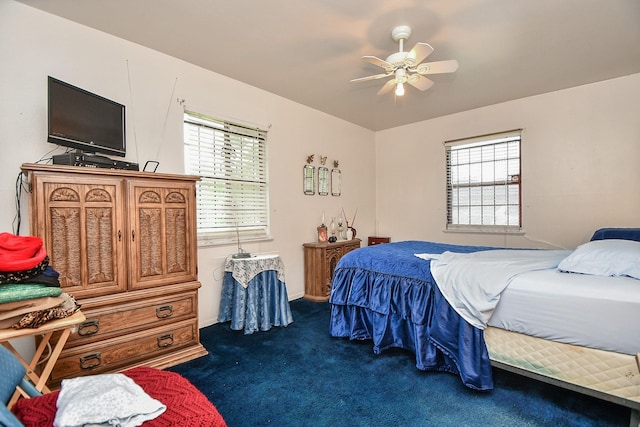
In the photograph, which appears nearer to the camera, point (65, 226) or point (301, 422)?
point (301, 422)

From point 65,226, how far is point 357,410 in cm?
222

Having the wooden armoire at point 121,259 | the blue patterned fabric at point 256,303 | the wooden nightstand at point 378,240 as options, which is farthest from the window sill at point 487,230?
the wooden armoire at point 121,259

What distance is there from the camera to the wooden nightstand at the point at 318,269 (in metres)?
4.21

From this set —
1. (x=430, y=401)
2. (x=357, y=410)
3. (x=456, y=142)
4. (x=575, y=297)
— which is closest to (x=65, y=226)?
(x=357, y=410)

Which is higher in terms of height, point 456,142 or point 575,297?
point 456,142

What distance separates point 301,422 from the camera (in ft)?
5.85

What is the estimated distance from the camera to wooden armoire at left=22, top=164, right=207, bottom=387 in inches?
79.4

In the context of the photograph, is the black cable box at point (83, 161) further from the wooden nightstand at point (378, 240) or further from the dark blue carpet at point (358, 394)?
the wooden nightstand at point (378, 240)

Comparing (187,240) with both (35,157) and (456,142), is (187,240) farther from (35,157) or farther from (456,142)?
(456,142)

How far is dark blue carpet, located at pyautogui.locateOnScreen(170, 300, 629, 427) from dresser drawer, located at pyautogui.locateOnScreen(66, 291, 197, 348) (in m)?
0.40

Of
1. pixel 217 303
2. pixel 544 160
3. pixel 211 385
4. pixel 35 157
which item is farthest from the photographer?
pixel 544 160

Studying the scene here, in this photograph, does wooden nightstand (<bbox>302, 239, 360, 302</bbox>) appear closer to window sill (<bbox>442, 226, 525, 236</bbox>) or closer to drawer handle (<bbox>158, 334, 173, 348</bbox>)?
window sill (<bbox>442, 226, 525, 236</bbox>)

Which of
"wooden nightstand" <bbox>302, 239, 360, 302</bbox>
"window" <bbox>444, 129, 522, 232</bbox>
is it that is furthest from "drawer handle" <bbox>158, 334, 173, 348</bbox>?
"window" <bbox>444, 129, 522, 232</bbox>

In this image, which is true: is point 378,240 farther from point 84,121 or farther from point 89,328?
point 84,121
